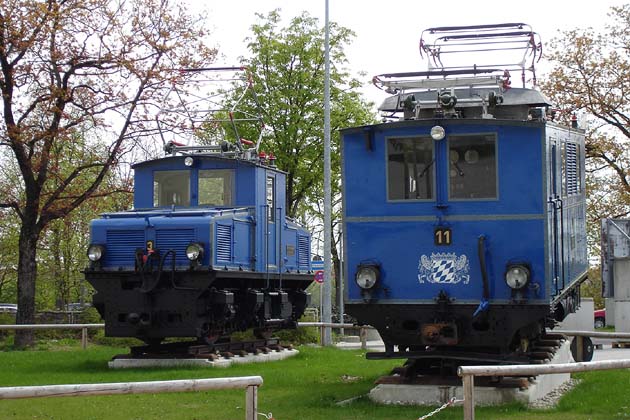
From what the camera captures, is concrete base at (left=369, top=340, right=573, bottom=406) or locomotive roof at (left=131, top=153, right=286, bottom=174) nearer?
concrete base at (left=369, top=340, right=573, bottom=406)

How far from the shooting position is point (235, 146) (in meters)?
21.1

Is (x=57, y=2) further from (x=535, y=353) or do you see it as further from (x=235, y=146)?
(x=535, y=353)

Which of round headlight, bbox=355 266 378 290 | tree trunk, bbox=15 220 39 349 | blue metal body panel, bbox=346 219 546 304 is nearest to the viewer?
blue metal body panel, bbox=346 219 546 304

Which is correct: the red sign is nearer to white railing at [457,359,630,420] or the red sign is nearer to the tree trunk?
the tree trunk

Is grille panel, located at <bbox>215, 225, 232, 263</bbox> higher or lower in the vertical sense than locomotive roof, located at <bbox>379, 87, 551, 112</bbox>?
lower

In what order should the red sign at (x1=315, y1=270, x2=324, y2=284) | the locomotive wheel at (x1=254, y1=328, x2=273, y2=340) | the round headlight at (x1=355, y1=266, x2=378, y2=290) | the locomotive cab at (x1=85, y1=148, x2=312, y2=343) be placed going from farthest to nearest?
the red sign at (x1=315, y1=270, x2=324, y2=284)
the locomotive wheel at (x1=254, y1=328, x2=273, y2=340)
the locomotive cab at (x1=85, y1=148, x2=312, y2=343)
the round headlight at (x1=355, y1=266, x2=378, y2=290)

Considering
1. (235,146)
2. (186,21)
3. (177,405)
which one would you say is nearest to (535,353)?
(177,405)

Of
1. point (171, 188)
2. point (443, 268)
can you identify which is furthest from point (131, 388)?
point (171, 188)

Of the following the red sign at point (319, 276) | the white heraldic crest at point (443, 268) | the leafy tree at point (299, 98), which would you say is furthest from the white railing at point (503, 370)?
the leafy tree at point (299, 98)

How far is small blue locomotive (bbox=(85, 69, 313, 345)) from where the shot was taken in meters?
18.0

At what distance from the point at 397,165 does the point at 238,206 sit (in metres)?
7.37

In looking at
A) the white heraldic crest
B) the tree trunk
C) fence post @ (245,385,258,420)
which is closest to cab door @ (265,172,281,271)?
the tree trunk

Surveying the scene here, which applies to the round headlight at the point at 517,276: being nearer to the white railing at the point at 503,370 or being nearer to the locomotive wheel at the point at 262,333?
the white railing at the point at 503,370

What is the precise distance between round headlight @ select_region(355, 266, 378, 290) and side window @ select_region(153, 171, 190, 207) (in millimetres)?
7692
